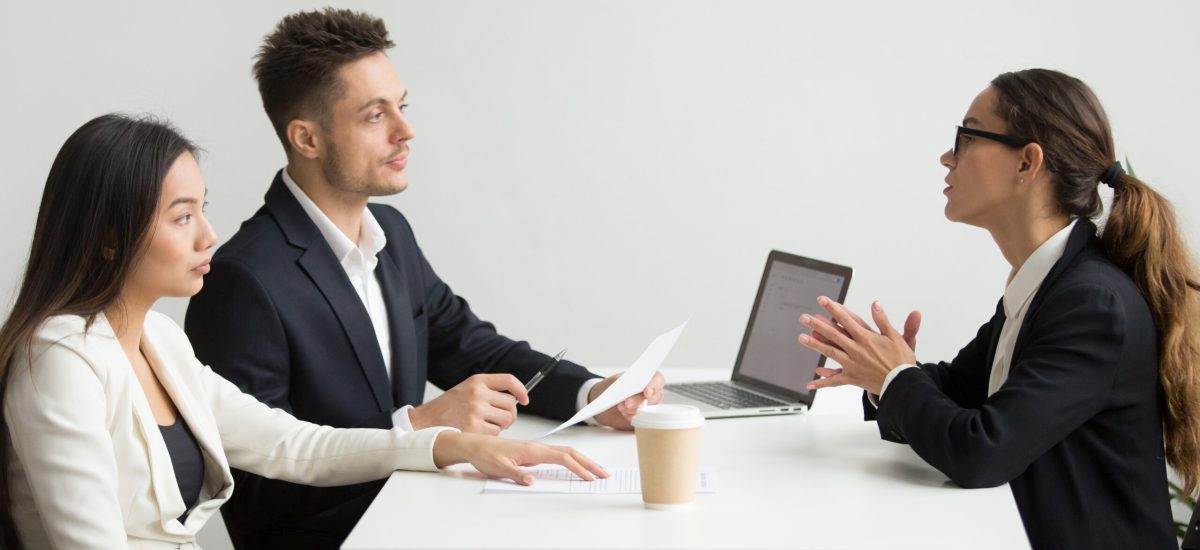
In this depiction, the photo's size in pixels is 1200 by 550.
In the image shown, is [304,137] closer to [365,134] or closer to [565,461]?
[365,134]

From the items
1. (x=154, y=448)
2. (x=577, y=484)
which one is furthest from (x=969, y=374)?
(x=154, y=448)

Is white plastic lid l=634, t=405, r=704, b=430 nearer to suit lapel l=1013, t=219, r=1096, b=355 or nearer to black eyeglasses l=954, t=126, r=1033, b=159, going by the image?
suit lapel l=1013, t=219, r=1096, b=355

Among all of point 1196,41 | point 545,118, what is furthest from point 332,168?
point 1196,41

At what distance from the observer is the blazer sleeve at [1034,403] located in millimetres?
1600

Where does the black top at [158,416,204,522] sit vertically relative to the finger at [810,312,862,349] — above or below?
below

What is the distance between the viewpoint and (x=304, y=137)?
2314mm

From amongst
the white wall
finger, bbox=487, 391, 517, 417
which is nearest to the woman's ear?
finger, bbox=487, 391, 517, 417

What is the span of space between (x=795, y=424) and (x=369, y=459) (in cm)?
77

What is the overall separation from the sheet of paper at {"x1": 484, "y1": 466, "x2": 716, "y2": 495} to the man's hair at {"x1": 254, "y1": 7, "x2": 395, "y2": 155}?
1015 mm

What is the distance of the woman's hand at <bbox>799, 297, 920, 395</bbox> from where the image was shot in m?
1.84

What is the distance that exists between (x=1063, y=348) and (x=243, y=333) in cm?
132

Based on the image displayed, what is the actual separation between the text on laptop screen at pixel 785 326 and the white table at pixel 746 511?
409mm

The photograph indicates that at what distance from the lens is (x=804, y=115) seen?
381 cm

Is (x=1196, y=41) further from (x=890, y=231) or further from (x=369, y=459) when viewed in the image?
(x=369, y=459)
